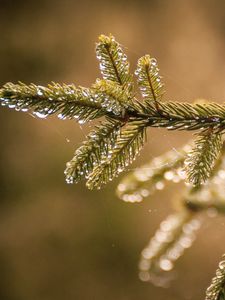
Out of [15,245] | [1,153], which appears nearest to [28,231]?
[15,245]

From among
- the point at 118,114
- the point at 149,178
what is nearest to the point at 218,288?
the point at 118,114

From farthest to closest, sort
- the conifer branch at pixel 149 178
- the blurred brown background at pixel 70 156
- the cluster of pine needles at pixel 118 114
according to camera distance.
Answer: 1. the blurred brown background at pixel 70 156
2. the conifer branch at pixel 149 178
3. the cluster of pine needles at pixel 118 114

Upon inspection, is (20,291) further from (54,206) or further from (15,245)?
(54,206)

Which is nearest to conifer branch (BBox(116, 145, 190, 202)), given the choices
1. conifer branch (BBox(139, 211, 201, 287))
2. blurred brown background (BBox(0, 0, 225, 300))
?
conifer branch (BBox(139, 211, 201, 287))

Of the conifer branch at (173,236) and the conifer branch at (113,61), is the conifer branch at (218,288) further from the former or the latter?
the conifer branch at (173,236)

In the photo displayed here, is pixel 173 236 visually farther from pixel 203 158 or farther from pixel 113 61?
pixel 113 61

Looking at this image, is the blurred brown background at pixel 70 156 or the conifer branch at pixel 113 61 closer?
the conifer branch at pixel 113 61

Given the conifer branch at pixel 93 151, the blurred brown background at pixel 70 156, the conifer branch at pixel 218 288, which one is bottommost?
the conifer branch at pixel 218 288

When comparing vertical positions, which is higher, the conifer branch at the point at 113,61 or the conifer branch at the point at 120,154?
the conifer branch at the point at 113,61

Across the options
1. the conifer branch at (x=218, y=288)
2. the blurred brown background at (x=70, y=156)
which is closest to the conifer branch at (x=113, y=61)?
the conifer branch at (x=218, y=288)
